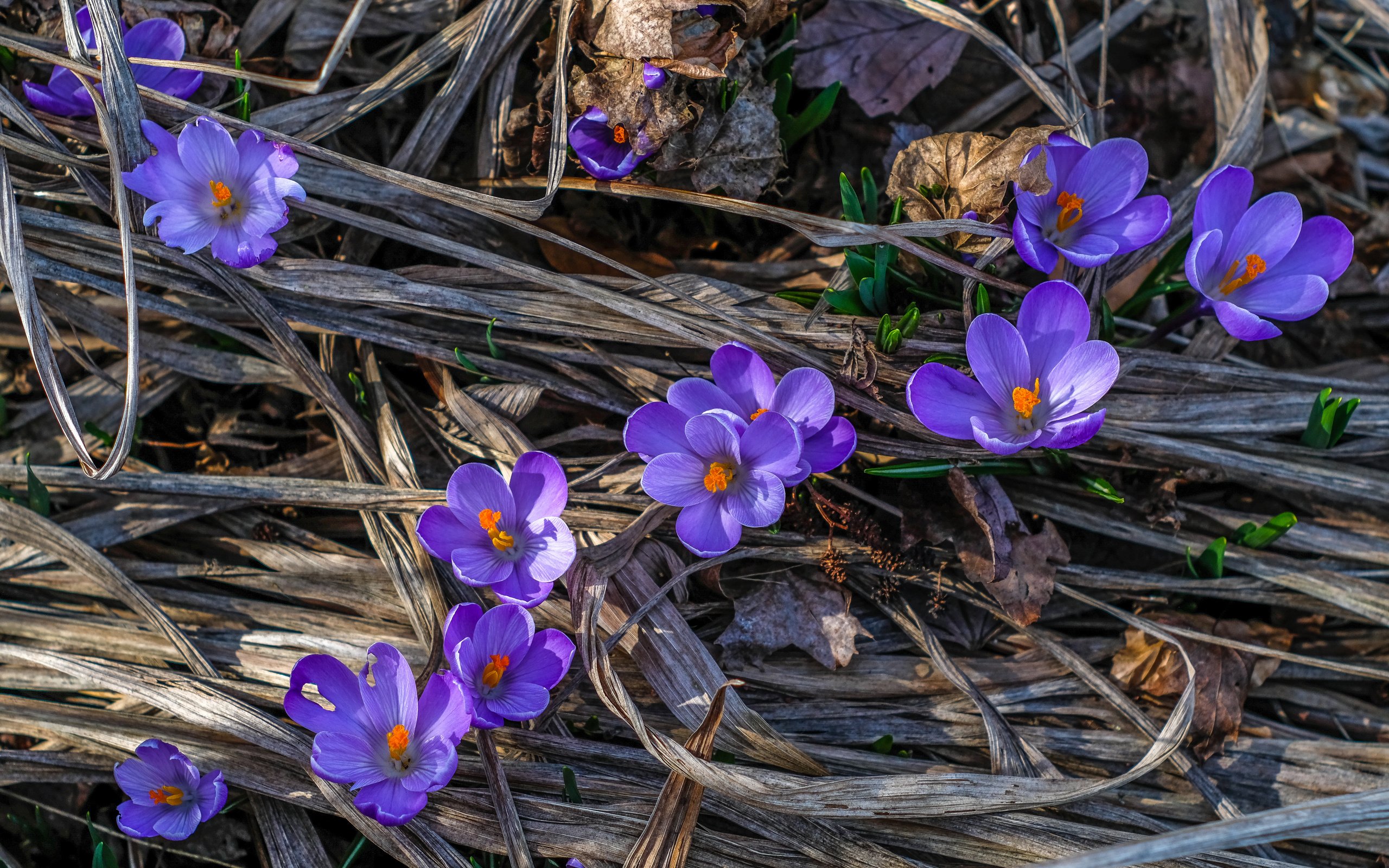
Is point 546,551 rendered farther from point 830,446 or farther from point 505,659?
point 830,446

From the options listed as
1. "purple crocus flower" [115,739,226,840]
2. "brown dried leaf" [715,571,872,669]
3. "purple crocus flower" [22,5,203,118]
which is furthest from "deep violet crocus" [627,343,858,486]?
"purple crocus flower" [22,5,203,118]

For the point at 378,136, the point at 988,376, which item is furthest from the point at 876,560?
the point at 378,136

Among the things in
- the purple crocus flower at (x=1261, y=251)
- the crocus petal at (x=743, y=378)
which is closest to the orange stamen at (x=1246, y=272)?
the purple crocus flower at (x=1261, y=251)

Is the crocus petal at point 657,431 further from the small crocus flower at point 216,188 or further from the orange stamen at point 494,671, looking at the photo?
the small crocus flower at point 216,188

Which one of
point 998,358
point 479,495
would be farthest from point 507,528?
point 998,358

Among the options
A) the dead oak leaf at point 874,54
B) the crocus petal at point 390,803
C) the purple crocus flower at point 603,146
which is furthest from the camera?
the dead oak leaf at point 874,54
